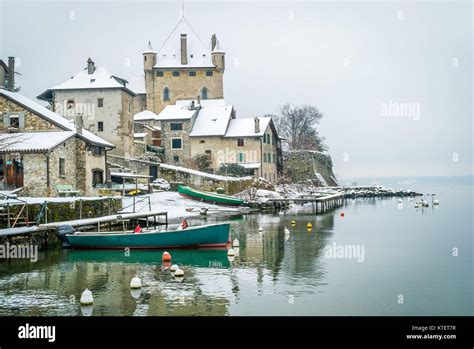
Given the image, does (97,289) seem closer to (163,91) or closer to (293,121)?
(163,91)

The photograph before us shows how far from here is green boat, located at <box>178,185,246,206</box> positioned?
54094mm

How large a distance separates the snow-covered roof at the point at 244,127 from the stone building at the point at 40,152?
87.7ft

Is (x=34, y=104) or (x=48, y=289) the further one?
(x=34, y=104)

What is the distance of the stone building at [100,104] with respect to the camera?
192 ft

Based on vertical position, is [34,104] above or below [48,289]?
above

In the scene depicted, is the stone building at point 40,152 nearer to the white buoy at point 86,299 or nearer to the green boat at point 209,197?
the green boat at point 209,197

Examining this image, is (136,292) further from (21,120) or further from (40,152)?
(21,120)

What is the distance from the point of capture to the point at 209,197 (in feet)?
179

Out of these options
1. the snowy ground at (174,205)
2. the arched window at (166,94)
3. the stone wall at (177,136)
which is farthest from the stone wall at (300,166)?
the snowy ground at (174,205)

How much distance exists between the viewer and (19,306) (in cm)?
1758
